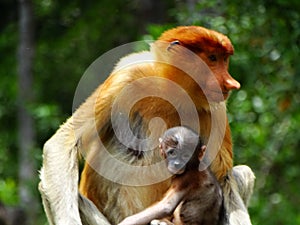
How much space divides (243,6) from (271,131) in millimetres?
2412

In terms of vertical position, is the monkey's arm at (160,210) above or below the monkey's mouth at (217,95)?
below

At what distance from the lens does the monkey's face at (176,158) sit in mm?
5965

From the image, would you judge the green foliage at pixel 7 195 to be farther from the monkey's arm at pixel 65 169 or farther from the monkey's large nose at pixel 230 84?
the monkey's large nose at pixel 230 84

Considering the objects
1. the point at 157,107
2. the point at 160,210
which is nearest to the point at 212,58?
the point at 157,107

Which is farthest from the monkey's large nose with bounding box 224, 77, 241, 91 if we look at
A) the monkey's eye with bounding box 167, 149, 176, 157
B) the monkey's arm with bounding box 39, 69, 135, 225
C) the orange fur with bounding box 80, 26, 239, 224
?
the monkey's arm with bounding box 39, 69, 135, 225

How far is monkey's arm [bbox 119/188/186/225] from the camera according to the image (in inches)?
234

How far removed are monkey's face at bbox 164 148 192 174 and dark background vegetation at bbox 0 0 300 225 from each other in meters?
2.93

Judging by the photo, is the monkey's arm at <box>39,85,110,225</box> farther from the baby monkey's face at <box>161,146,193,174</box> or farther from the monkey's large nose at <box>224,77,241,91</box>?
the monkey's large nose at <box>224,77,241,91</box>

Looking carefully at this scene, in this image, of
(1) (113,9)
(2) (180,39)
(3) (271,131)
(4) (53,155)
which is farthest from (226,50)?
(1) (113,9)

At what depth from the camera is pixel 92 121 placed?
634cm

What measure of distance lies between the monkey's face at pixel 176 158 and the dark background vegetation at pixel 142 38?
293 cm

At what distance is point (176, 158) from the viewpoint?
5.98 meters

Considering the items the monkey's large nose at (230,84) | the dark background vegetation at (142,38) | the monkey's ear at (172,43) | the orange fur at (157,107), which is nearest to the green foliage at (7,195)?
the dark background vegetation at (142,38)

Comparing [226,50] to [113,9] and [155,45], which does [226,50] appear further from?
[113,9]
